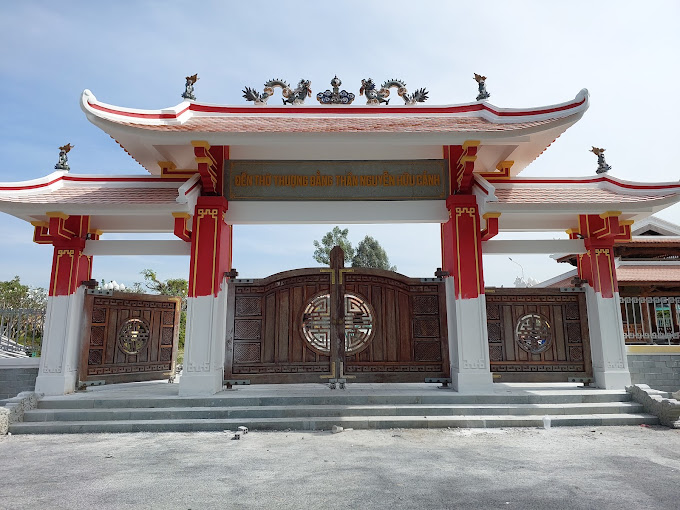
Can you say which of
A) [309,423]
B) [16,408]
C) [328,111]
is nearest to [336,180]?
[328,111]

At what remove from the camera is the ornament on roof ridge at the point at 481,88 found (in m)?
7.85

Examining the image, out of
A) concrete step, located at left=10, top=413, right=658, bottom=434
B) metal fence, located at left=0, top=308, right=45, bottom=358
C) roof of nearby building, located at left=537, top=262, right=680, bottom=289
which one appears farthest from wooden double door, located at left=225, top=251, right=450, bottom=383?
roof of nearby building, located at left=537, top=262, right=680, bottom=289

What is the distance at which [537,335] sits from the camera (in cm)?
686

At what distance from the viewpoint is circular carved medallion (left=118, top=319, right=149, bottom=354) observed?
23.7 ft

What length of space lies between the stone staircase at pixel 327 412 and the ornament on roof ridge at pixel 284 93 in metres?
5.29

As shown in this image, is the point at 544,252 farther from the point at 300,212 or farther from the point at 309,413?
the point at 309,413

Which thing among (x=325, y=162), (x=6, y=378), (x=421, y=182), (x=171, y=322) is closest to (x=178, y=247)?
(x=171, y=322)

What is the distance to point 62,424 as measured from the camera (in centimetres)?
524

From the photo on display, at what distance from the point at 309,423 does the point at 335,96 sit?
230 inches

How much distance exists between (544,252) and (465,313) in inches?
78.3

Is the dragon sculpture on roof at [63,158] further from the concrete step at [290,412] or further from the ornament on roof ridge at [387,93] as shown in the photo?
the ornament on roof ridge at [387,93]

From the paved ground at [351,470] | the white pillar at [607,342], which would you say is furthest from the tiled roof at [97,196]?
the white pillar at [607,342]

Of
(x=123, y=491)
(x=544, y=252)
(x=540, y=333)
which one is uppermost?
(x=544, y=252)

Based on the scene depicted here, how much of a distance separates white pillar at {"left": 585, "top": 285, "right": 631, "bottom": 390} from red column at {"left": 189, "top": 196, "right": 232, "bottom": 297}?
5914 millimetres
